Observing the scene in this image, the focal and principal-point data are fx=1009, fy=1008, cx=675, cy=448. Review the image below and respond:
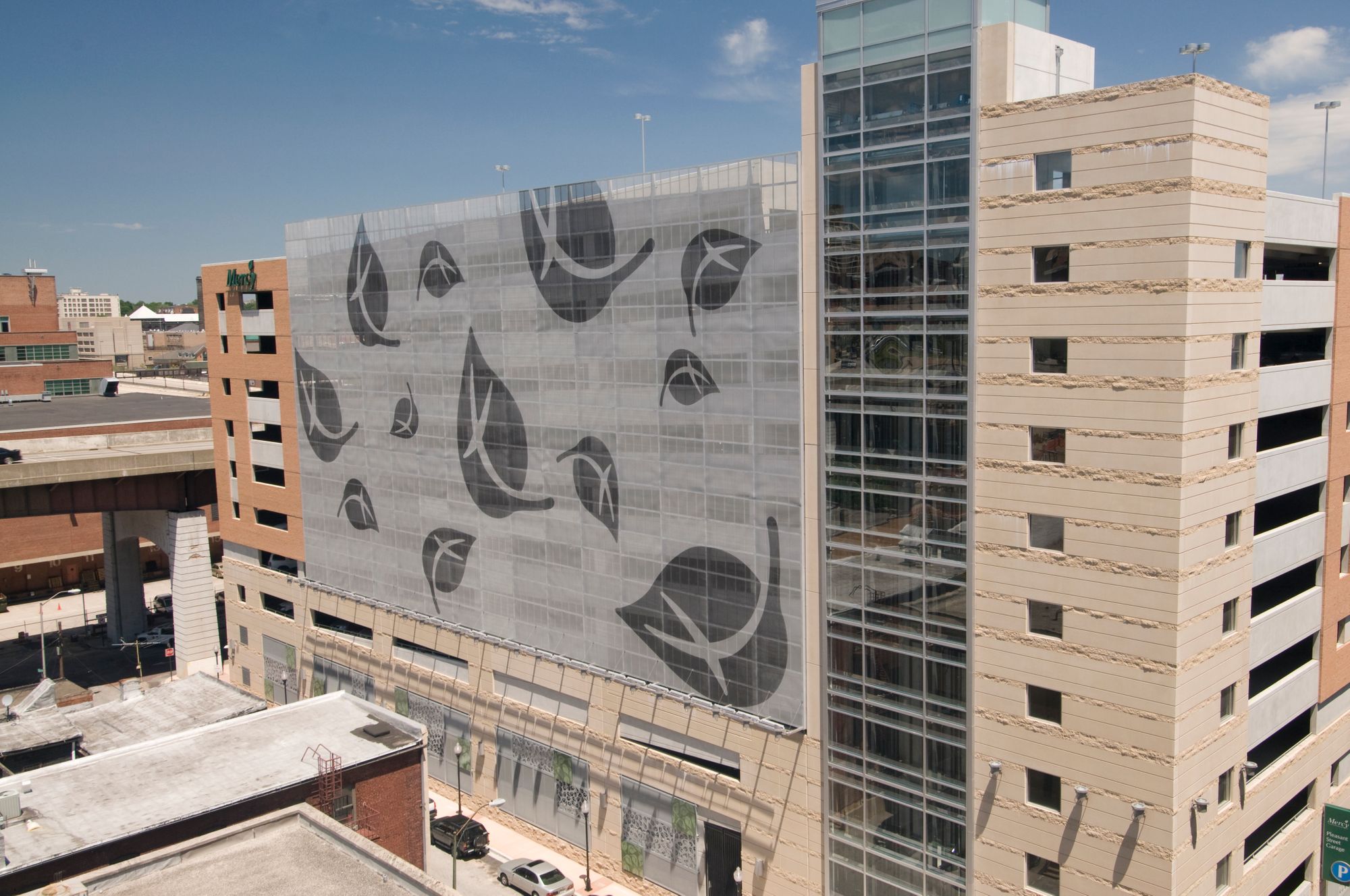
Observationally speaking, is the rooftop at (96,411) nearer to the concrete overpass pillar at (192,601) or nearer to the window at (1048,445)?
the concrete overpass pillar at (192,601)

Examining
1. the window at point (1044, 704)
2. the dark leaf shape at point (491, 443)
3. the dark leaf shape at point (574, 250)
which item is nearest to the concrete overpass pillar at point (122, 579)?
the dark leaf shape at point (491, 443)

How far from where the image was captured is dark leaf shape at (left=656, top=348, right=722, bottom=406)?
35469 millimetres

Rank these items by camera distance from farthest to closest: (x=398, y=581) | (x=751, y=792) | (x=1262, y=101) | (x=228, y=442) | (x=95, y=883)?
(x=228, y=442), (x=398, y=581), (x=751, y=792), (x=1262, y=101), (x=95, y=883)

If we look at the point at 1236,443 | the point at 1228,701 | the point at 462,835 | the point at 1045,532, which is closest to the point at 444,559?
the point at 462,835

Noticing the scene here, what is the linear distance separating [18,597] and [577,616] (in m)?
73.6

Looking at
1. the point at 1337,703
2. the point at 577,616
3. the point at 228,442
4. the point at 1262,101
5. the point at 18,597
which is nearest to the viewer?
the point at 1262,101

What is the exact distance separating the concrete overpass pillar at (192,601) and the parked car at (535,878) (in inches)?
1356

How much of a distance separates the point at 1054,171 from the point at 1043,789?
17.2 metres

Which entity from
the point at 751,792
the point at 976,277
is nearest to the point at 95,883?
the point at 751,792

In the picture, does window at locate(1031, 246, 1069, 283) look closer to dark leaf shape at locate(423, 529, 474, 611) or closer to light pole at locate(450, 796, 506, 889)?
light pole at locate(450, 796, 506, 889)

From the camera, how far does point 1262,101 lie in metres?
27.2

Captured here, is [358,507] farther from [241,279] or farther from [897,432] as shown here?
[897,432]

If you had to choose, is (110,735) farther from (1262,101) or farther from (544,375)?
(1262,101)

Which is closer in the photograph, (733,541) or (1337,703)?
(733,541)
